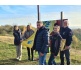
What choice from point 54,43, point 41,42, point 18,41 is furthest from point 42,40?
point 18,41

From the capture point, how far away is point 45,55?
1108cm

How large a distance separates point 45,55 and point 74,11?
124 centimetres

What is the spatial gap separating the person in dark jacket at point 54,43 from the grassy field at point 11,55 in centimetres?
12

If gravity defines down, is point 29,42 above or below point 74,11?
below

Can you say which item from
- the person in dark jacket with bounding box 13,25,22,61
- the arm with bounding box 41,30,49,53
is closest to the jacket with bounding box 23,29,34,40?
the person in dark jacket with bounding box 13,25,22,61

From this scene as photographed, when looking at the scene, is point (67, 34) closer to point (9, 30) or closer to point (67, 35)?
point (67, 35)

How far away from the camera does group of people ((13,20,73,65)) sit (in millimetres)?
11023

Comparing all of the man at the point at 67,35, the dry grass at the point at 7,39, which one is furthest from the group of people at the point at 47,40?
the dry grass at the point at 7,39

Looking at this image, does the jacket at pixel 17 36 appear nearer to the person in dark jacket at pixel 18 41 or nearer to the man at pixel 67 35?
the person in dark jacket at pixel 18 41

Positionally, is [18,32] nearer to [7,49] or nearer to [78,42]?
[7,49]

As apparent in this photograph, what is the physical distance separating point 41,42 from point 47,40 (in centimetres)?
15

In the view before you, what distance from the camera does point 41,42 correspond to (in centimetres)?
1102
